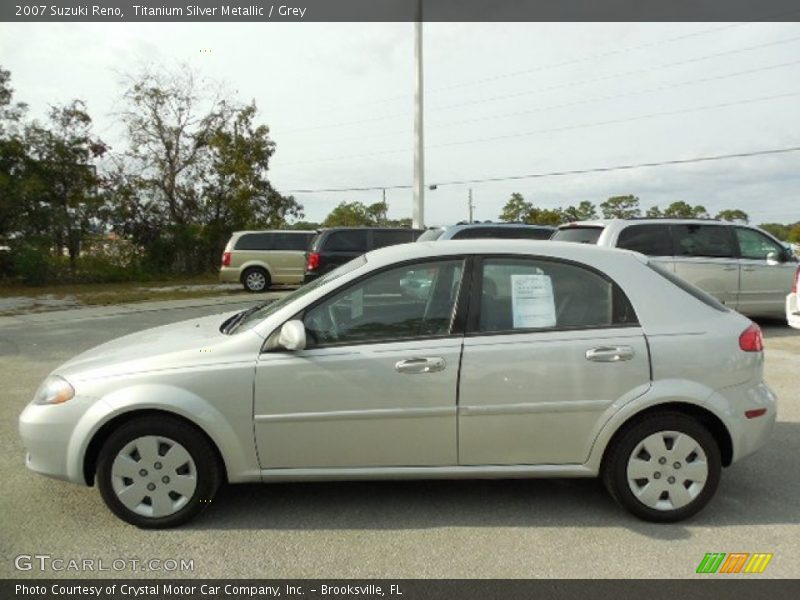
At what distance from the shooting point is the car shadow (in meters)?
3.00

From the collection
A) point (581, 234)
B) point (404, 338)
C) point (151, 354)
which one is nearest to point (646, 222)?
point (581, 234)

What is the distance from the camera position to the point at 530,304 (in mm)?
3082

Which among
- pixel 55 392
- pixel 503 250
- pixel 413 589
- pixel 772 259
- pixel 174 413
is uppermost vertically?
pixel 503 250

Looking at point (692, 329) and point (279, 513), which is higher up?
point (692, 329)

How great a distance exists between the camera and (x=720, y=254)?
870 cm

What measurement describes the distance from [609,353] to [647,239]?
6.22m

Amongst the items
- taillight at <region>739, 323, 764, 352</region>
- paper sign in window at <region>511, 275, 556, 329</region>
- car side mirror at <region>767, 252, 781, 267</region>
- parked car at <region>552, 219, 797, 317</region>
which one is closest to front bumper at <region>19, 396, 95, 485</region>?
paper sign in window at <region>511, 275, 556, 329</region>

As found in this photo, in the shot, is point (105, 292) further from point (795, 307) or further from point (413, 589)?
point (795, 307)

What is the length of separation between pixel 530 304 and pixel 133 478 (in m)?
2.41

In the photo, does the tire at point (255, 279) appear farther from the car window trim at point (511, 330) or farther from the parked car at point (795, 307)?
the car window trim at point (511, 330)

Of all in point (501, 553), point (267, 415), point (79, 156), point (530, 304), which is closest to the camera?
point (501, 553)

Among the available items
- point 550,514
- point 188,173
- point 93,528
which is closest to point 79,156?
point 188,173

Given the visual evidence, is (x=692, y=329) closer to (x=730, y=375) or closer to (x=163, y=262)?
(x=730, y=375)

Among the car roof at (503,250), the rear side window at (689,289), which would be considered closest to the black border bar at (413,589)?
the rear side window at (689,289)
